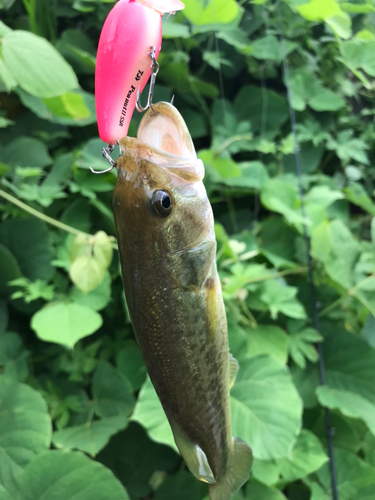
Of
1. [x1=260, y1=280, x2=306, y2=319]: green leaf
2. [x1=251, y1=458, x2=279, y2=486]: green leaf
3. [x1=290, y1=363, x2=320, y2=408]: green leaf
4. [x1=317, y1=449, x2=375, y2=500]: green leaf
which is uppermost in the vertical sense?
[x1=260, y1=280, x2=306, y2=319]: green leaf

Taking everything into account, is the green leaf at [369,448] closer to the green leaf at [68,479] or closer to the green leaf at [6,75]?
the green leaf at [68,479]

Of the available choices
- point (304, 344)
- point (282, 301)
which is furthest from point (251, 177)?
point (304, 344)

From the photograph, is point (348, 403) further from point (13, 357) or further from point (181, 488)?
point (13, 357)

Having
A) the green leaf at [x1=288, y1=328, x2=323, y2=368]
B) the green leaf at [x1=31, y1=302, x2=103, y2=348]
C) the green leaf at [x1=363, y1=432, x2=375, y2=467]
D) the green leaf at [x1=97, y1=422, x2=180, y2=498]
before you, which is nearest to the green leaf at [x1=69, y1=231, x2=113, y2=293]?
the green leaf at [x1=31, y1=302, x2=103, y2=348]

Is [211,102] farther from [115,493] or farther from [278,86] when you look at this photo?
[115,493]

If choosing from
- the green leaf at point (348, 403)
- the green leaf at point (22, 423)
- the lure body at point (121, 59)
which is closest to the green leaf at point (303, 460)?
the green leaf at point (348, 403)

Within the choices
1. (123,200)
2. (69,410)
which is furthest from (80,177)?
(123,200)

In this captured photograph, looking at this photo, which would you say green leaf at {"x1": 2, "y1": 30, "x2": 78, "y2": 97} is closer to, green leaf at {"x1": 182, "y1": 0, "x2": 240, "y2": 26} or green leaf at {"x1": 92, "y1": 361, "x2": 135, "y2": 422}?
green leaf at {"x1": 182, "y1": 0, "x2": 240, "y2": 26}
